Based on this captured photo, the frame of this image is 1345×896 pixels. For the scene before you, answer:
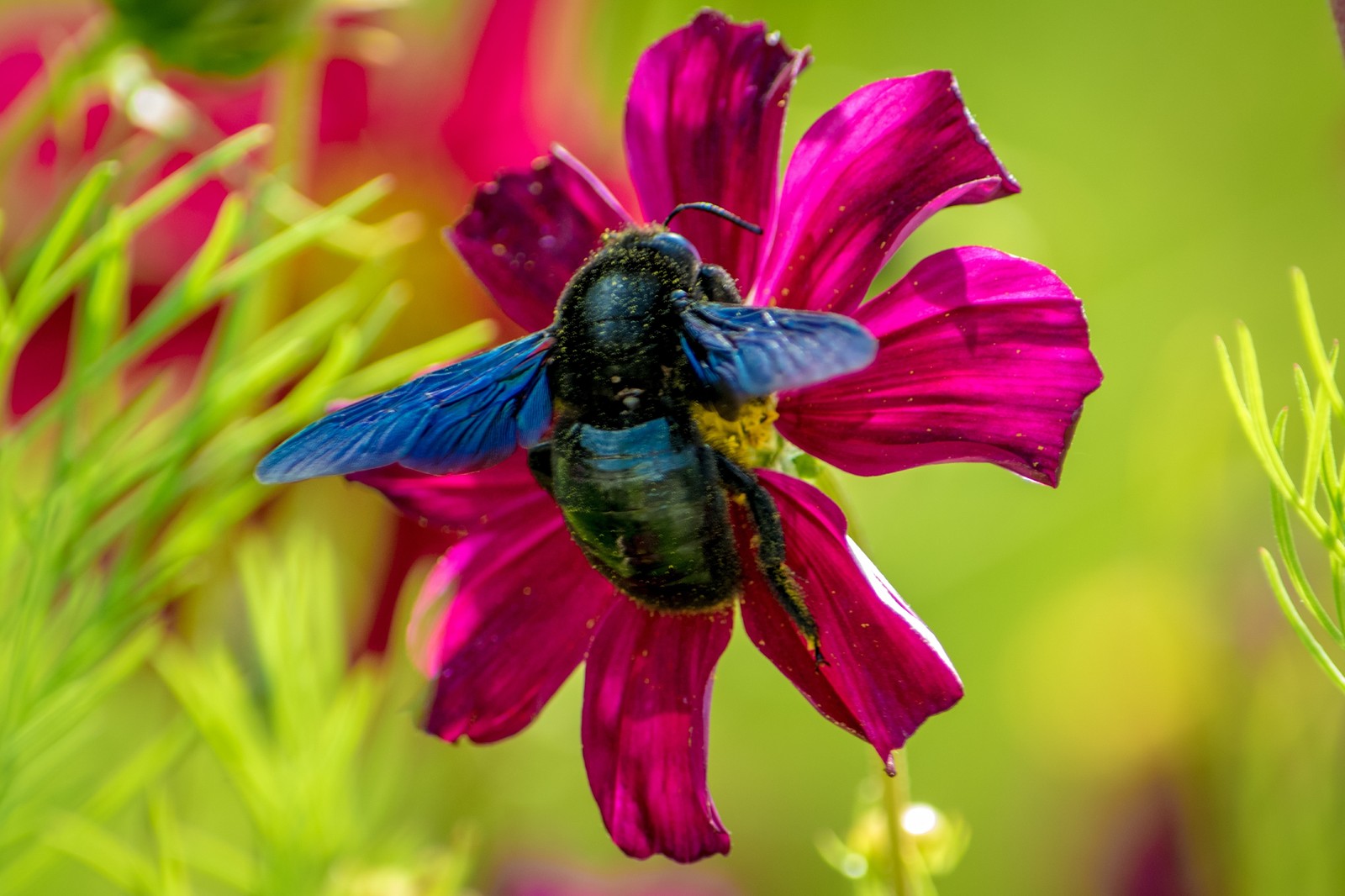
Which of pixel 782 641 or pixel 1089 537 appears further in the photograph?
pixel 1089 537

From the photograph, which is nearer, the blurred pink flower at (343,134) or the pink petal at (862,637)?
the pink petal at (862,637)

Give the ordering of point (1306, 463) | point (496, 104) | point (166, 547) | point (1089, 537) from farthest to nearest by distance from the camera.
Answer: point (1089, 537) < point (496, 104) < point (166, 547) < point (1306, 463)

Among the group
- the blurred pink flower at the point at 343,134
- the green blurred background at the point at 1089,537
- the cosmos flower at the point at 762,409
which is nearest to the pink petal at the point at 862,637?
the cosmos flower at the point at 762,409

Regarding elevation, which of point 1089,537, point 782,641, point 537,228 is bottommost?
point 1089,537

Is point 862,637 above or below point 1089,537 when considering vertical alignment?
above

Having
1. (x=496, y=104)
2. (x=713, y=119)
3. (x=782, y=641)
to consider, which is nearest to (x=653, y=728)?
(x=782, y=641)

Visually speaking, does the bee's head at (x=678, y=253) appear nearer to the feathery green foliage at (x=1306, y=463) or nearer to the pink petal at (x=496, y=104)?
the feathery green foliage at (x=1306, y=463)

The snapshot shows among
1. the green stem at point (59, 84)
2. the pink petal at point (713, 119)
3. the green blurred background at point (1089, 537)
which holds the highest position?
the green stem at point (59, 84)

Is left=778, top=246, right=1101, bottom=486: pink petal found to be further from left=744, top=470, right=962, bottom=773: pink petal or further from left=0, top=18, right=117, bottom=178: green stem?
left=0, top=18, right=117, bottom=178: green stem

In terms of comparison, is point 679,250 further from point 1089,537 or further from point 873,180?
point 1089,537
